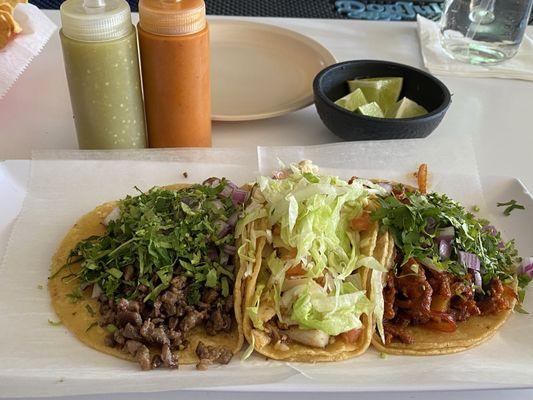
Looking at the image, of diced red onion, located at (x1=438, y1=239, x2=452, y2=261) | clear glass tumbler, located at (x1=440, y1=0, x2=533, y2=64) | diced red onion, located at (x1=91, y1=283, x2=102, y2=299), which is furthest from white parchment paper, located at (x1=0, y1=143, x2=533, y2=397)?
clear glass tumbler, located at (x1=440, y1=0, x2=533, y2=64)

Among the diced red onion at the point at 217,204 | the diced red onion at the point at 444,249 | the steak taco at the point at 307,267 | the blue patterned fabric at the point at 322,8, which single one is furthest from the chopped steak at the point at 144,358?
the blue patterned fabric at the point at 322,8

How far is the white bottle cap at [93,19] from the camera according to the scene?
1886 mm

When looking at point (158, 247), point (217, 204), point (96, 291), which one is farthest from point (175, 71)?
point (96, 291)

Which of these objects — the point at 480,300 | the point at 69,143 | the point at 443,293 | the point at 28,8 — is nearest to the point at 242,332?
the point at 443,293

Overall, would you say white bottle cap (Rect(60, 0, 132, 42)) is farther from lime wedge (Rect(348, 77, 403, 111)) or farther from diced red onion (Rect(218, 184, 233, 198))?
lime wedge (Rect(348, 77, 403, 111))

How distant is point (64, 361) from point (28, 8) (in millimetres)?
1678

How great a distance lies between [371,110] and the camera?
7.65ft

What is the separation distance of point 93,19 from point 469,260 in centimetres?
135

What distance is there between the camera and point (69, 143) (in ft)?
7.61

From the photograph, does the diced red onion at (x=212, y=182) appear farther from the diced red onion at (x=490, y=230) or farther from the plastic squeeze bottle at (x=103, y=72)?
the diced red onion at (x=490, y=230)

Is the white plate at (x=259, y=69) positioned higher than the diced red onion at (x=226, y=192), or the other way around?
the diced red onion at (x=226, y=192)

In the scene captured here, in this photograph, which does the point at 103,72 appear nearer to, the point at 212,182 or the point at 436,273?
the point at 212,182

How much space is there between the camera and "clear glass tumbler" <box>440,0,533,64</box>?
9.27 feet

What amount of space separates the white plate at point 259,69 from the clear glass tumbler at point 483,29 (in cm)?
70
